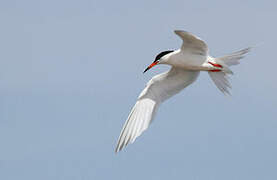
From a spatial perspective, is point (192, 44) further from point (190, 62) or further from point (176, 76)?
point (176, 76)

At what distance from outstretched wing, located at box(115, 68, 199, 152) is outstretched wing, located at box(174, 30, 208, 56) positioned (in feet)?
3.24

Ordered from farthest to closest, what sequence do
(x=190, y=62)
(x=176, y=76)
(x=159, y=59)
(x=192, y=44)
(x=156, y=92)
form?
(x=176, y=76)
(x=156, y=92)
(x=159, y=59)
(x=190, y=62)
(x=192, y=44)

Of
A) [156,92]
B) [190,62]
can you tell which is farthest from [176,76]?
[190,62]

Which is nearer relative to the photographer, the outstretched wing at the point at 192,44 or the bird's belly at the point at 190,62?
the outstretched wing at the point at 192,44

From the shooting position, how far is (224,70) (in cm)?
1446

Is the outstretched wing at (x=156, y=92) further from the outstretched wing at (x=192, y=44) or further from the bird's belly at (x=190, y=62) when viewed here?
the outstretched wing at (x=192, y=44)

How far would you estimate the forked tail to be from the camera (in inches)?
569

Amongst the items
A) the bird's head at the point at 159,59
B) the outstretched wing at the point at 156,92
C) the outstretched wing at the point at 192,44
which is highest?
the outstretched wing at the point at 192,44

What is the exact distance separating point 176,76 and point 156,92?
2.10 ft

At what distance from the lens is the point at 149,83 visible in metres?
14.9

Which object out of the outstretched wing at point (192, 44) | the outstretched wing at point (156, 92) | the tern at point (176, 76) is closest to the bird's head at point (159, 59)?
the tern at point (176, 76)

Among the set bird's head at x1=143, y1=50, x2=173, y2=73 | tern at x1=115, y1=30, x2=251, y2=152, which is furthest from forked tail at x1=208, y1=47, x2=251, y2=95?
bird's head at x1=143, y1=50, x2=173, y2=73

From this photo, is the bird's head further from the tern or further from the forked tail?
the forked tail

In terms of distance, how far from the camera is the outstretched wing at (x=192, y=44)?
44.0ft
